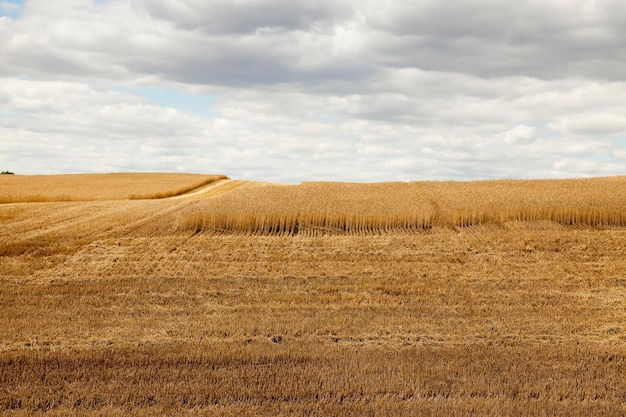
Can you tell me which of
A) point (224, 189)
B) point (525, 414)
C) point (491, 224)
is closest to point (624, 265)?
point (491, 224)

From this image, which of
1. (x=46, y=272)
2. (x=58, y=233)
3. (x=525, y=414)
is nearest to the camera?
(x=525, y=414)

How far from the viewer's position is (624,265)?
72.1 feet

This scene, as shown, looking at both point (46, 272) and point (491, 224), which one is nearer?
point (46, 272)

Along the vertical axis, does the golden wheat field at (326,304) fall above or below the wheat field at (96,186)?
below

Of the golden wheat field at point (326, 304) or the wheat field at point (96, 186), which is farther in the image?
the wheat field at point (96, 186)

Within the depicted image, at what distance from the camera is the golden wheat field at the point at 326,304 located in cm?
1002

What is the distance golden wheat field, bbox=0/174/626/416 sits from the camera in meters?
10.0

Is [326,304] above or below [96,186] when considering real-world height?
below

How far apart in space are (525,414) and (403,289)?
9190 millimetres

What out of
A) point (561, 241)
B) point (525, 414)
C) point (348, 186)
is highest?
point (348, 186)

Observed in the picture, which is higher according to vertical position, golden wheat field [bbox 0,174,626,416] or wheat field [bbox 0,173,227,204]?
wheat field [bbox 0,173,227,204]

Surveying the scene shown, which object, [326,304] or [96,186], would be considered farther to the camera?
[96,186]

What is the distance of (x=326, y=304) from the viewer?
55.3ft

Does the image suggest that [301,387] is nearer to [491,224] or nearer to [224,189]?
[491,224]
